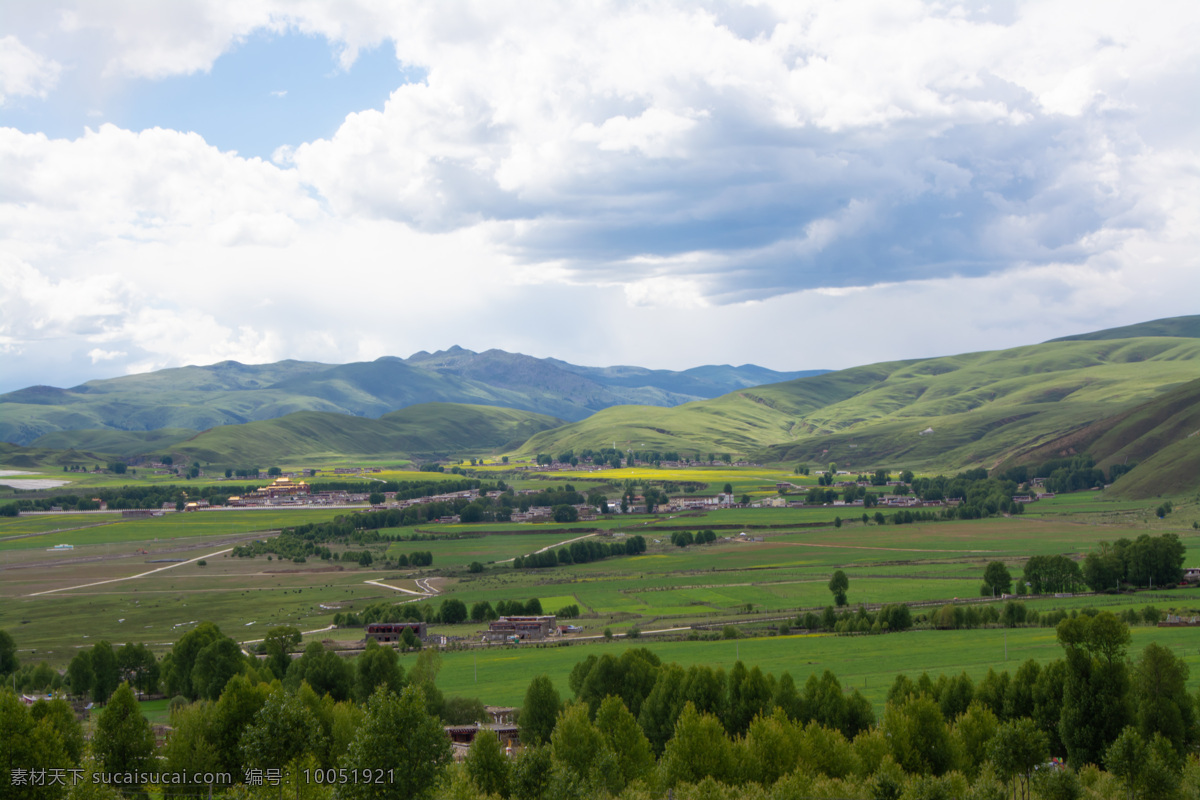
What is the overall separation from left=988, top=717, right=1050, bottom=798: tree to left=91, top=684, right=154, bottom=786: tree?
139 feet

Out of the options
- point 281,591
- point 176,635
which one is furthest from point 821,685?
point 281,591

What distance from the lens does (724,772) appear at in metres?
45.0

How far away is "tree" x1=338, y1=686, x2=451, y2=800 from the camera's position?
40.2m

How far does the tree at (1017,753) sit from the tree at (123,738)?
1671 inches

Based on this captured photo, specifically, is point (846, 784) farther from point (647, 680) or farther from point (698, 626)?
point (698, 626)

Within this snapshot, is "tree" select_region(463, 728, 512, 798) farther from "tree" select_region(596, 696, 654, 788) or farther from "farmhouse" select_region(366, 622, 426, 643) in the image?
"farmhouse" select_region(366, 622, 426, 643)

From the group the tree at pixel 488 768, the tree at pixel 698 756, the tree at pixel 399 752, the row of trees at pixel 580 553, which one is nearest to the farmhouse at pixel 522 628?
the row of trees at pixel 580 553

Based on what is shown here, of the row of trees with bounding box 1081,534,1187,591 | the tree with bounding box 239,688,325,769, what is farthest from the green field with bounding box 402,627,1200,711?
the row of trees with bounding box 1081,534,1187,591

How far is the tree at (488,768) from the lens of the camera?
43.9m

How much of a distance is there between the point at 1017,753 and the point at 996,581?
65771 millimetres

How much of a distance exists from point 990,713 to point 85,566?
5697 inches

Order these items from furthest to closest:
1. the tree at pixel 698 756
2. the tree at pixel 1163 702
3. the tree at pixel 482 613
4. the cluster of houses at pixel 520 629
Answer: the tree at pixel 482 613 < the cluster of houses at pixel 520 629 < the tree at pixel 1163 702 < the tree at pixel 698 756

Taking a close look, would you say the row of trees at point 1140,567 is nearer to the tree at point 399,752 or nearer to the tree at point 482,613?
the tree at point 482,613

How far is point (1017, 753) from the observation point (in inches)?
1757
